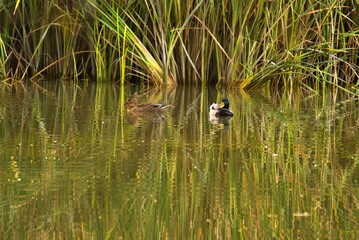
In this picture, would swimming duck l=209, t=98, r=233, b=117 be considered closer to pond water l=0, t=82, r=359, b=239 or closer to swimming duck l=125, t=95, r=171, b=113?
pond water l=0, t=82, r=359, b=239

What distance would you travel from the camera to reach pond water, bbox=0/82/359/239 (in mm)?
3922

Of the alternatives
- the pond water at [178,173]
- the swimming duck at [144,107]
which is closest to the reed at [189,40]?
the pond water at [178,173]

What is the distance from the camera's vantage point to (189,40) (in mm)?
10883

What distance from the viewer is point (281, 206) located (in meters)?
4.29

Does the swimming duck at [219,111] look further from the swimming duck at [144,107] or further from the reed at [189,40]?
the reed at [189,40]

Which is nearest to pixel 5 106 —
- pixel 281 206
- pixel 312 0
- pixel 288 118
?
pixel 288 118

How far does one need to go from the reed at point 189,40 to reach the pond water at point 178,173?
6.41ft

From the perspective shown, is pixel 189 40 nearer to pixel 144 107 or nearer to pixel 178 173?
pixel 144 107

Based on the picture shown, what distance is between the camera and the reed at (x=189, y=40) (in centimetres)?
1028

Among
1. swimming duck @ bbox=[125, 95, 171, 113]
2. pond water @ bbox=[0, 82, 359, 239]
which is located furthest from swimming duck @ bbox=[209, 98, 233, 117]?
swimming duck @ bbox=[125, 95, 171, 113]

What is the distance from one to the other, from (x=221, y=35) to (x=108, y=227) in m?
7.22

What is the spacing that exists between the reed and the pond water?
1955 mm

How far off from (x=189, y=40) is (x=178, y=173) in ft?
19.6

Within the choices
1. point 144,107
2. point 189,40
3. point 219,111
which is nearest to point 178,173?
point 219,111
